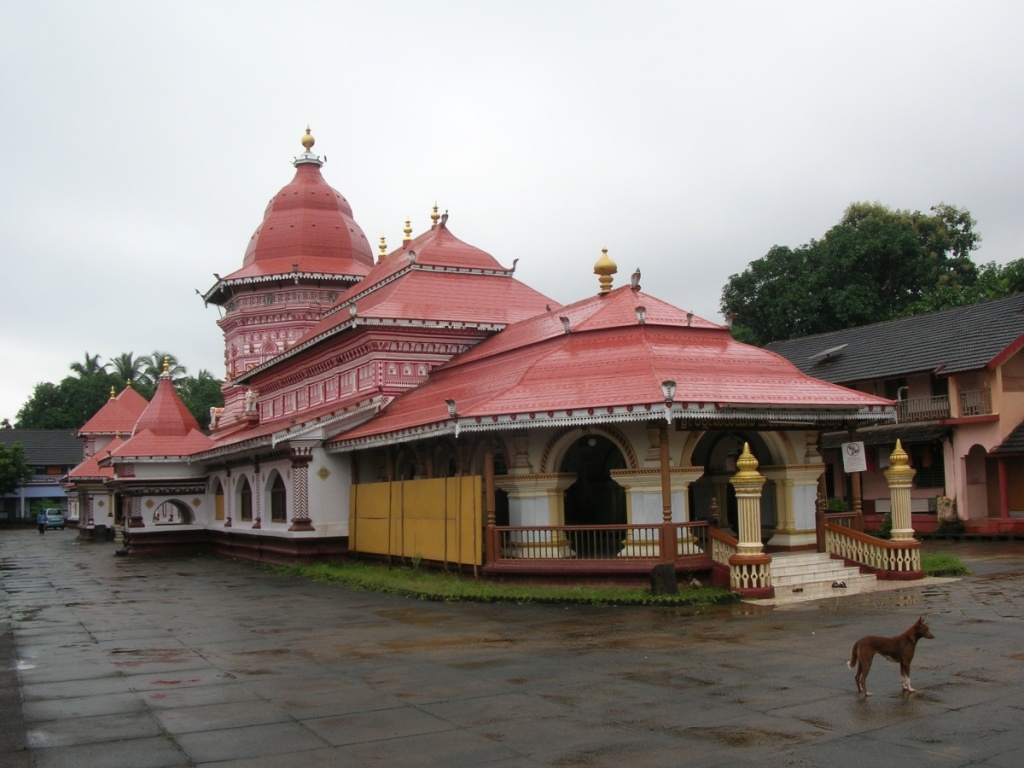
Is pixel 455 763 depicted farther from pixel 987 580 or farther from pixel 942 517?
pixel 942 517

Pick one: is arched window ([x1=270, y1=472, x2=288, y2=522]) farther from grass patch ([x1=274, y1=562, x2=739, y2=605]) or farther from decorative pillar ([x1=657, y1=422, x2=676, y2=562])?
decorative pillar ([x1=657, y1=422, x2=676, y2=562])

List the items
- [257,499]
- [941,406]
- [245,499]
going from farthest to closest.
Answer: [941,406]
[245,499]
[257,499]

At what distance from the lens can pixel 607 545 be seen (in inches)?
725

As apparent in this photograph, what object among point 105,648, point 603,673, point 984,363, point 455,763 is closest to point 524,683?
point 603,673

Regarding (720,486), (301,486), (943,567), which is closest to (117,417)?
(301,486)

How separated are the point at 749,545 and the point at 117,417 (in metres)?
43.5

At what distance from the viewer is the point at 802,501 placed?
58.8 feet

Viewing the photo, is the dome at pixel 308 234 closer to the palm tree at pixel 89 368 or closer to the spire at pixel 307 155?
the spire at pixel 307 155

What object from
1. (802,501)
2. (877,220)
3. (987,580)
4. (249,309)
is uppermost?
(877,220)

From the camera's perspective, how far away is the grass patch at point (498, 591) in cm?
1484

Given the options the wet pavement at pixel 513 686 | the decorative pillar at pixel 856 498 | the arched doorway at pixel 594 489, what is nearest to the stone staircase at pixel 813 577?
the wet pavement at pixel 513 686

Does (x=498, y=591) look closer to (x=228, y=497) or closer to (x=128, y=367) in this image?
(x=228, y=497)

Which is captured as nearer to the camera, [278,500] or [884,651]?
[884,651]

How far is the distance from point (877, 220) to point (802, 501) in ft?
115
